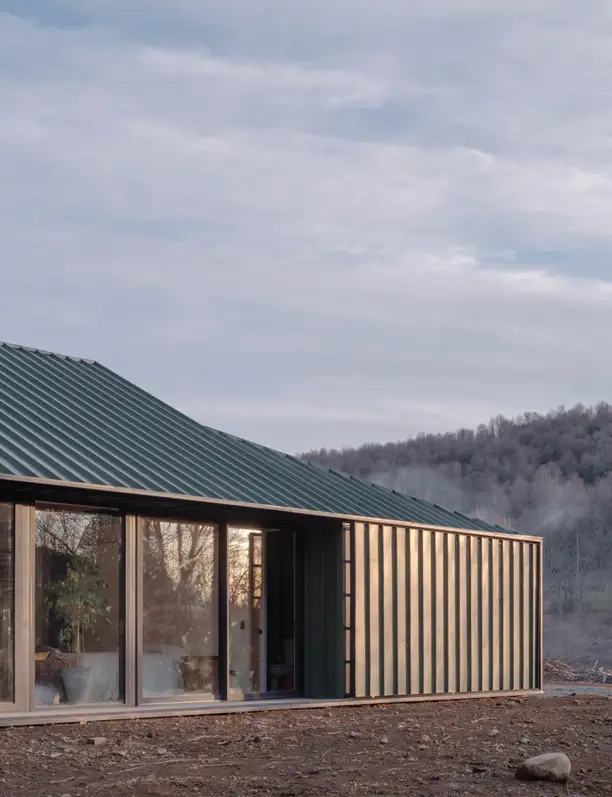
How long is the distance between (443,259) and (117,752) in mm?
12451

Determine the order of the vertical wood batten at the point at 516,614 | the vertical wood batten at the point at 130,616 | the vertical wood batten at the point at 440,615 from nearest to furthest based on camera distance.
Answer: the vertical wood batten at the point at 130,616 → the vertical wood batten at the point at 440,615 → the vertical wood batten at the point at 516,614

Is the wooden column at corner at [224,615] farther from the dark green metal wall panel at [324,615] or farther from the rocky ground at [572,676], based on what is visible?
the rocky ground at [572,676]

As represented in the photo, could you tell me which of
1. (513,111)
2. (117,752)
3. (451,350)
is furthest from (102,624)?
(451,350)

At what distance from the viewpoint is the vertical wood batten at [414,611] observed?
14422 millimetres

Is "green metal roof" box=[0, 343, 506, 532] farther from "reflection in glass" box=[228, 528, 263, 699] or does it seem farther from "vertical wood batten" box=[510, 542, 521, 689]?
"reflection in glass" box=[228, 528, 263, 699]

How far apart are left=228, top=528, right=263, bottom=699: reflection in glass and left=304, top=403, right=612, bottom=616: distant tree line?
25161 mm

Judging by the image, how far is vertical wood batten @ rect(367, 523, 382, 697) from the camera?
45.5 feet

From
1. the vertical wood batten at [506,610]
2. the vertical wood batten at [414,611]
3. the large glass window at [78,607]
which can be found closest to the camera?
the large glass window at [78,607]

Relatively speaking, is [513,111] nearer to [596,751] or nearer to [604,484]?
[596,751]

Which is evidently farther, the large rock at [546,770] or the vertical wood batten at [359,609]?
the vertical wood batten at [359,609]

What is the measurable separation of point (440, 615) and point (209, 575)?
346 cm

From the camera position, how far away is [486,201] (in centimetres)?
1788

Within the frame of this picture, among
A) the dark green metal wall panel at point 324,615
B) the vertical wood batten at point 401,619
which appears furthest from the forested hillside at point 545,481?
the dark green metal wall panel at point 324,615

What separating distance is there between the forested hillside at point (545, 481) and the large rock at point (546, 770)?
2677 centimetres
